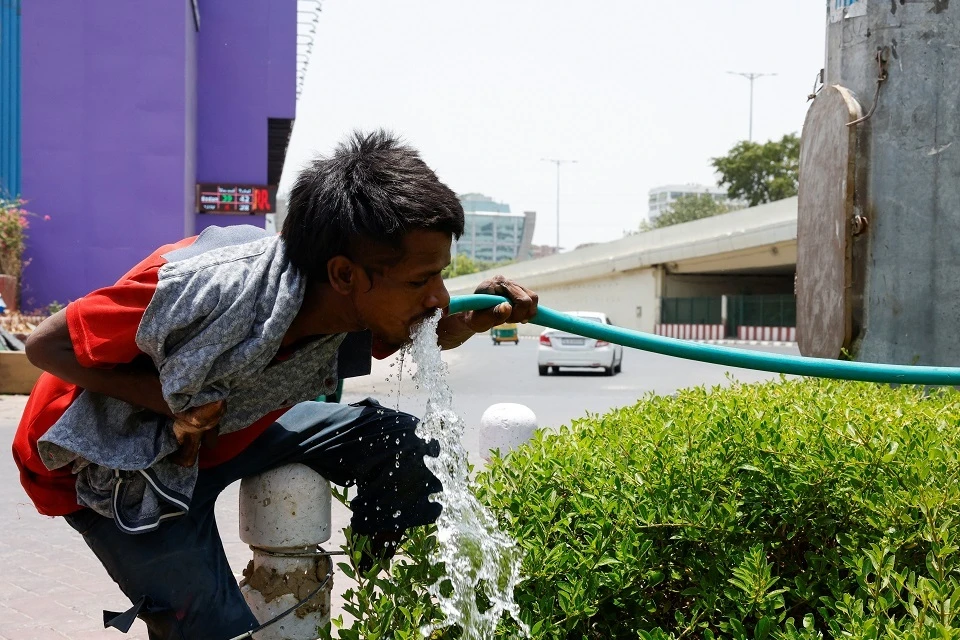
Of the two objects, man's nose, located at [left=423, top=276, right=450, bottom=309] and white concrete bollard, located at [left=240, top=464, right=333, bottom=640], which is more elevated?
man's nose, located at [left=423, top=276, right=450, bottom=309]

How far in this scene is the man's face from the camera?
6.66 feet

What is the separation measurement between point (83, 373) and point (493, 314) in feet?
3.06

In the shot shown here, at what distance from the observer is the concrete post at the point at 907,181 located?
179 inches

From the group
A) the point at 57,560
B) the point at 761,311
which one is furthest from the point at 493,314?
the point at 761,311

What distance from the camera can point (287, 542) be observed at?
100 inches

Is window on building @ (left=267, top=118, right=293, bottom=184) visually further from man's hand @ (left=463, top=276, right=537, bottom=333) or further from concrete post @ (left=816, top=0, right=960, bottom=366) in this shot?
man's hand @ (left=463, top=276, right=537, bottom=333)

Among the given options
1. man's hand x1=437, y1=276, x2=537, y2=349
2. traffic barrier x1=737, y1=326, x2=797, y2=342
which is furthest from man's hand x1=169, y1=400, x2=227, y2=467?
traffic barrier x1=737, y1=326, x2=797, y2=342

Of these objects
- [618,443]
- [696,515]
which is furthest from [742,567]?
[618,443]

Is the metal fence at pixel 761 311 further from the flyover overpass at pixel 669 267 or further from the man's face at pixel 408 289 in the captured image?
the man's face at pixel 408 289

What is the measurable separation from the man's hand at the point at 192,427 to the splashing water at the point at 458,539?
445 mm

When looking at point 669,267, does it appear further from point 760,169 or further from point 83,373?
point 83,373

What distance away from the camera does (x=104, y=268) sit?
60.7 feet

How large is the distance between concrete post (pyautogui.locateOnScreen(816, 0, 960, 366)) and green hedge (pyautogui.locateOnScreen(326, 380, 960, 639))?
189 centimetres

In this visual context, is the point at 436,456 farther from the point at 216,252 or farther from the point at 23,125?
the point at 23,125
